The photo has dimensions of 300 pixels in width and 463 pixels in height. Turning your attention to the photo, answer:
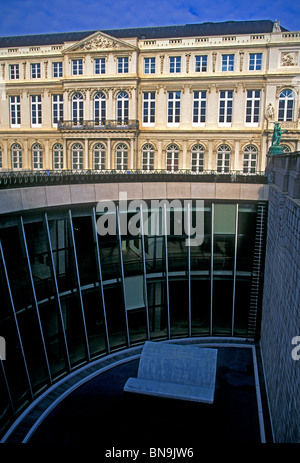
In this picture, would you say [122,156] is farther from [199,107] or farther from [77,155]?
[199,107]

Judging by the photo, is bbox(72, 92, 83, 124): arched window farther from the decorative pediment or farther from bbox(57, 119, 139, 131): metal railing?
the decorative pediment

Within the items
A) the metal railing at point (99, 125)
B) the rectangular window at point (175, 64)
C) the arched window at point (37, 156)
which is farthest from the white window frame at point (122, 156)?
the arched window at point (37, 156)

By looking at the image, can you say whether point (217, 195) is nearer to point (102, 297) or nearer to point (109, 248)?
point (109, 248)

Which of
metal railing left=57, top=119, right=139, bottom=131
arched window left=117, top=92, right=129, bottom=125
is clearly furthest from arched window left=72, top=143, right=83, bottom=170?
arched window left=117, top=92, right=129, bottom=125

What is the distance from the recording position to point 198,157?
5075 centimetres

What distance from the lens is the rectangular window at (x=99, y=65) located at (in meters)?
50.2

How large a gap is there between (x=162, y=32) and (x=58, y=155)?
70.1 feet

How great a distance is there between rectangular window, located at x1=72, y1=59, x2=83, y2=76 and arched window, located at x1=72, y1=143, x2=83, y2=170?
8686 millimetres

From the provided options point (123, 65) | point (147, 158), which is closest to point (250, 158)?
point (147, 158)

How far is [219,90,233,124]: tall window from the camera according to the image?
4888 centimetres

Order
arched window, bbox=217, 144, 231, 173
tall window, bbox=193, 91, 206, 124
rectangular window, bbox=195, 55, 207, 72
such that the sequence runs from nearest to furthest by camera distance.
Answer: rectangular window, bbox=195, 55, 207, 72
tall window, bbox=193, 91, 206, 124
arched window, bbox=217, 144, 231, 173

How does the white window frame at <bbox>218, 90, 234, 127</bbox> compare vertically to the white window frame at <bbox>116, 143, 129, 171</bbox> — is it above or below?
above

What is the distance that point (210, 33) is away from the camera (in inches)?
2015

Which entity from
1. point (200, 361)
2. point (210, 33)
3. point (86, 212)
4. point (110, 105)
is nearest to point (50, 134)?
point (110, 105)
